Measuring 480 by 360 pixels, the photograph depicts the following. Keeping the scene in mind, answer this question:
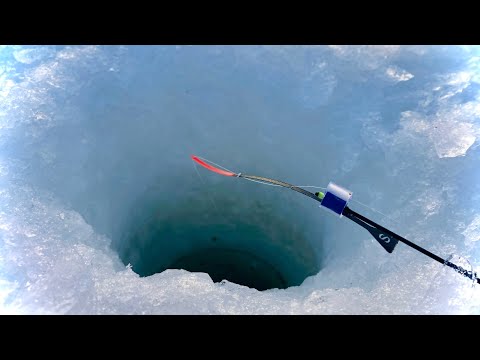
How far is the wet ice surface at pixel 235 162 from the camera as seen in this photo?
1.49 m

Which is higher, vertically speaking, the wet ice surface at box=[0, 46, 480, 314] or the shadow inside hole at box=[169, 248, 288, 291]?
the wet ice surface at box=[0, 46, 480, 314]

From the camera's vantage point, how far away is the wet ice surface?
4.90 feet

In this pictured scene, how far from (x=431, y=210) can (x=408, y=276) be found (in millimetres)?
341

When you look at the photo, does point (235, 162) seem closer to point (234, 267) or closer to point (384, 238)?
point (234, 267)

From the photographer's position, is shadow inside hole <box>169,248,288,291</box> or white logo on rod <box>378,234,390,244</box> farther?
shadow inside hole <box>169,248,288,291</box>

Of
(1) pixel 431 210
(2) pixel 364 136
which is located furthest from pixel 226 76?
(1) pixel 431 210

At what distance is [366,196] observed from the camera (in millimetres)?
1931

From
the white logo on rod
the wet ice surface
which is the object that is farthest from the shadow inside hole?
the white logo on rod

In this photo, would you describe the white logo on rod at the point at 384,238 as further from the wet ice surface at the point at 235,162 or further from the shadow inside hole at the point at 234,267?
the shadow inside hole at the point at 234,267

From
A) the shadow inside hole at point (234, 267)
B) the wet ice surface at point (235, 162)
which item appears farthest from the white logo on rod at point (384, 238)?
the shadow inside hole at point (234, 267)

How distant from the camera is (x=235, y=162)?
2.35 meters

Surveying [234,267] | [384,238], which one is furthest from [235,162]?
[384,238]

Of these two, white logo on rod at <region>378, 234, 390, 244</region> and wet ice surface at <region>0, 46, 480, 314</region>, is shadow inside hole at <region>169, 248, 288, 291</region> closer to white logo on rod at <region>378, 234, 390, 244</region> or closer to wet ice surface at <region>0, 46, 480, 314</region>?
wet ice surface at <region>0, 46, 480, 314</region>

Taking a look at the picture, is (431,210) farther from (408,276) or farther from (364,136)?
(364,136)
